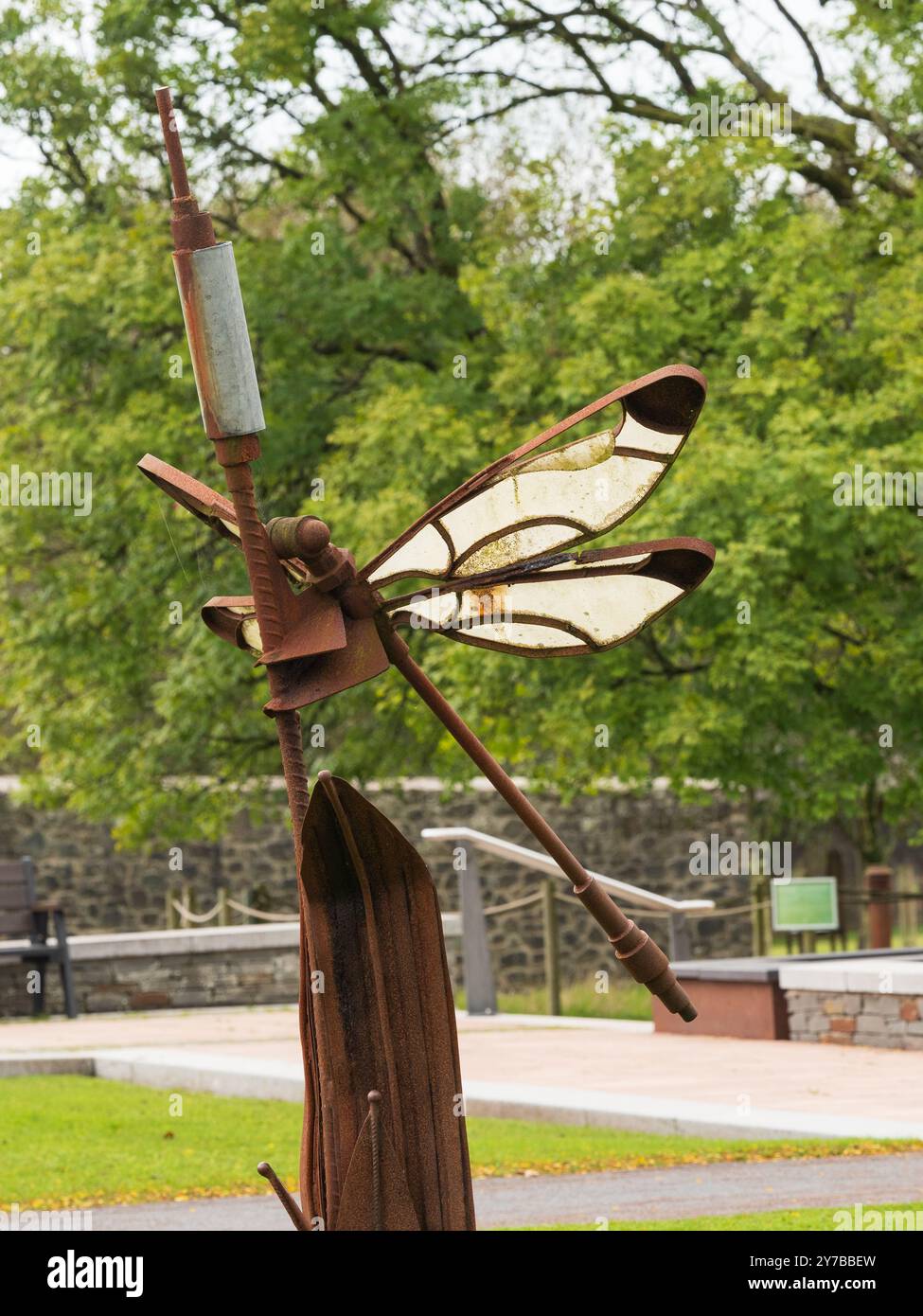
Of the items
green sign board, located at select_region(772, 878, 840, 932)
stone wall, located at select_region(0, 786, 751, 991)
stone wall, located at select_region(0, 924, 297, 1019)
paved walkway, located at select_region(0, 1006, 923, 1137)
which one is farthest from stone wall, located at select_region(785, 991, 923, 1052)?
stone wall, located at select_region(0, 786, 751, 991)

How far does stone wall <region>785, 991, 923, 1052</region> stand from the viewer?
1114cm

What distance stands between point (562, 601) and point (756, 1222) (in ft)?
8.77

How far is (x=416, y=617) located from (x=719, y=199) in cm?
1142

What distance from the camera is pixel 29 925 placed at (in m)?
15.5

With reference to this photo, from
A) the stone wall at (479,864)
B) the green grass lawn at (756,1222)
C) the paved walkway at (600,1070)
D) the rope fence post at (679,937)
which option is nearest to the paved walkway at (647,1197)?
the green grass lawn at (756,1222)

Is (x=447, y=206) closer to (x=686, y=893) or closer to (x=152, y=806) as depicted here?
(x=152, y=806)

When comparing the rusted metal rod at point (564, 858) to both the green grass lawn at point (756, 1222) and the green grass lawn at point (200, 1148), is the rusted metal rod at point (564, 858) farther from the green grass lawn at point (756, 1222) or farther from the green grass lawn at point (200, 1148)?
the green grass lawn at point (200, 1148)

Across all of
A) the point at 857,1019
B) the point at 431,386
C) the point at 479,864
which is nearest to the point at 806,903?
the point at 857,1019

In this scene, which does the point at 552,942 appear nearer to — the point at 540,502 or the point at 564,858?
the point at 564,858

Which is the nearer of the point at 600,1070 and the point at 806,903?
the point at 600,1070

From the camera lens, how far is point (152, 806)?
17.5 metres

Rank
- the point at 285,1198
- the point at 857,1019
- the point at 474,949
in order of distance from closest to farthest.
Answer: the point at 285,1198, the point at 857,1019, the point at 474,949

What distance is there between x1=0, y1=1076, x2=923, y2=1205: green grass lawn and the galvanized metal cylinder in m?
3.97

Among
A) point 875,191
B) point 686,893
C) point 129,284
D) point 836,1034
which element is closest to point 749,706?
point 836,1034
